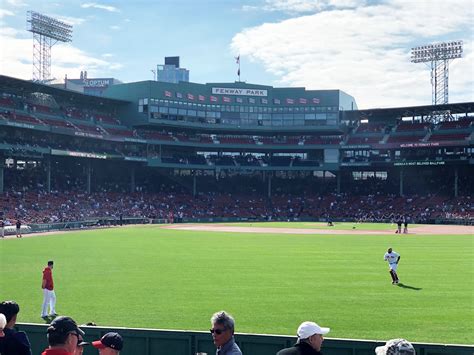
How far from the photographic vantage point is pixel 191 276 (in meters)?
22.1

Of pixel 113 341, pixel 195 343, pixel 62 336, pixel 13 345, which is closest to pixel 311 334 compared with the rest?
pixel 113 341

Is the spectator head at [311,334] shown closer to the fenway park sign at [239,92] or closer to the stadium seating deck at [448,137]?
the stadium seating deck at [448,137]

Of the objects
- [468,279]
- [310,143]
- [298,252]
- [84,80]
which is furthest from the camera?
[84,80]

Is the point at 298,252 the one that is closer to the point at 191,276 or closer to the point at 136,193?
the point at 191,276

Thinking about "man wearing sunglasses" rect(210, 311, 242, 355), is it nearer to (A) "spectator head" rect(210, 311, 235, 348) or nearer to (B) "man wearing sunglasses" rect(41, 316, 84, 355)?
(A) "spectator head" rect(210, 311, 235, 348)

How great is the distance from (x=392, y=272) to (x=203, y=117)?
74.1 metres

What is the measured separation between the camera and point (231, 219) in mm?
79562

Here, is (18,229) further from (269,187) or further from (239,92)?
(239,92)

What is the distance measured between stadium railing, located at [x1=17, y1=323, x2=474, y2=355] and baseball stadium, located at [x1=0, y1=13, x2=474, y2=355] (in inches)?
1.4

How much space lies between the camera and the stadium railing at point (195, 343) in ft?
28.4

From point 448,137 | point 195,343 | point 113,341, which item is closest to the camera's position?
point 113,341

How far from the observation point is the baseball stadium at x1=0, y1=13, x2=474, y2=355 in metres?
13.9

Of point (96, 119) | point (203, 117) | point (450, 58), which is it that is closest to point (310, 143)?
point (203, 117)

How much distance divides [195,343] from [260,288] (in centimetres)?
1023
